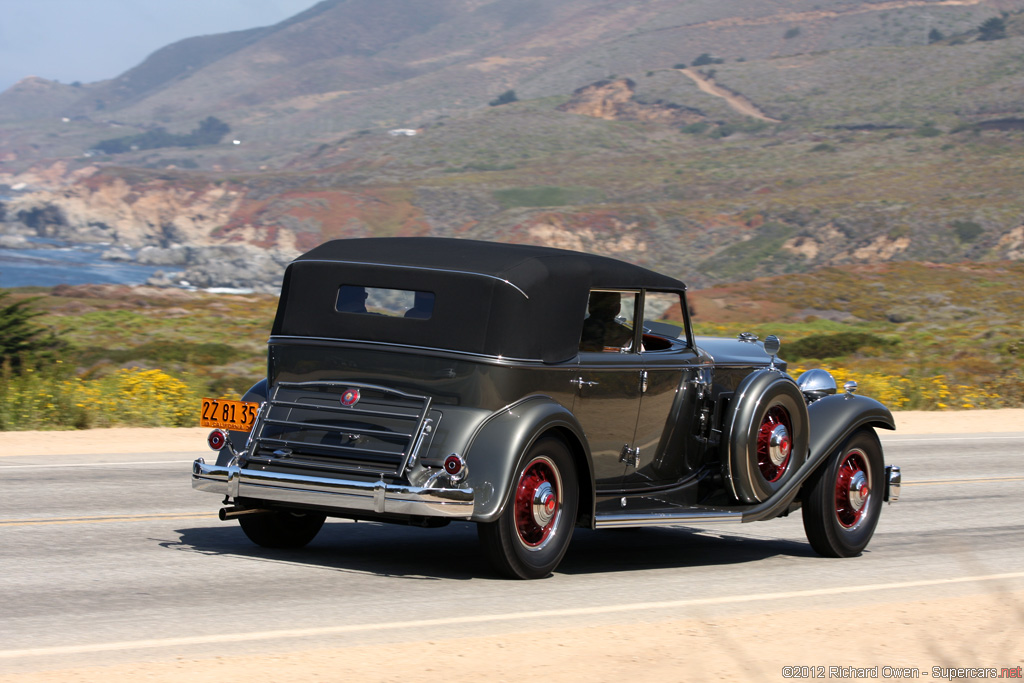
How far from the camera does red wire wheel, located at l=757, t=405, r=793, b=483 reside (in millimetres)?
7844

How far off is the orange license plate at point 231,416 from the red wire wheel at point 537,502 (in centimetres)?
162

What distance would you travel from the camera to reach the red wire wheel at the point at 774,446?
7844mm

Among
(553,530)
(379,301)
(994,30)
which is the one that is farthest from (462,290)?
(994,30)

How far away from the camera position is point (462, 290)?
672 centimetres

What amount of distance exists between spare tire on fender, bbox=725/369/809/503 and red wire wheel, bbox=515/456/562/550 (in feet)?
4.84

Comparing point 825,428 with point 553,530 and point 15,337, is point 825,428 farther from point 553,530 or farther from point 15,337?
point 15,337

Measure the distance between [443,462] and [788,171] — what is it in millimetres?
119584

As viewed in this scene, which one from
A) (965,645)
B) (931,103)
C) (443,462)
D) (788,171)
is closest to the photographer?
(965,645)

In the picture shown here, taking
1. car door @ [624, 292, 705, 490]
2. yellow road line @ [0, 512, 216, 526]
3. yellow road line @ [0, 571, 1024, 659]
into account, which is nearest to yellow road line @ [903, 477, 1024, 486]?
yellow road line @ [0, 571, 1024, 659]

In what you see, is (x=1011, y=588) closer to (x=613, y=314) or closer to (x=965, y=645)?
(x=965, y=645)

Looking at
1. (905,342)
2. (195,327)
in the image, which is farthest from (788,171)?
(195,327)

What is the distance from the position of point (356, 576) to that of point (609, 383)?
→ 1.86 meters

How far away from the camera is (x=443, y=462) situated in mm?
6250

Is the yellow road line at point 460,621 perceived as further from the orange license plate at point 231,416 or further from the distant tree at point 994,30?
the distant tree at point 994,30
